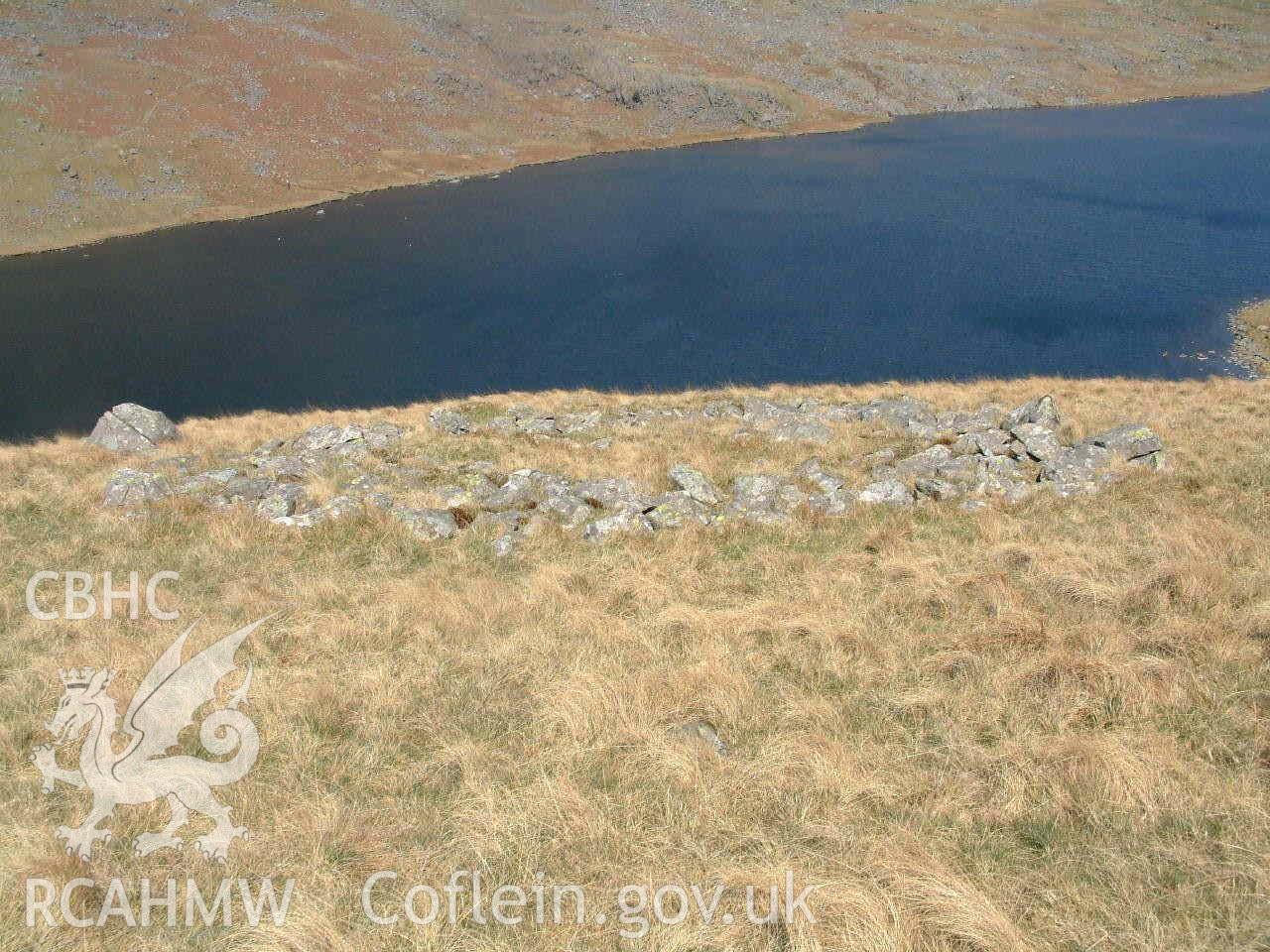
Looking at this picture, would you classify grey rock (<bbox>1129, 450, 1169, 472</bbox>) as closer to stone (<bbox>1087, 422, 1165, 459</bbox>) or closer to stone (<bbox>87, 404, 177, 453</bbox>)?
stone (<bbox>1087, 422, 1165, 459</bbox>)

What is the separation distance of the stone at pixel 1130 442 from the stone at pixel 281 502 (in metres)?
16.3

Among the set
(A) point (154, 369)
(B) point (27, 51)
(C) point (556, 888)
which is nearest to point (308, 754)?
(C) point (556, 888)

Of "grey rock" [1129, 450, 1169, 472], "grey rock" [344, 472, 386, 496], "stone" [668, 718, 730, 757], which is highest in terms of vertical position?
"grey rock" [344, 472, 386, 496]

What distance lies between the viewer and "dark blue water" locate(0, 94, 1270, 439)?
39469mm

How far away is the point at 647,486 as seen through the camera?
52.5ft

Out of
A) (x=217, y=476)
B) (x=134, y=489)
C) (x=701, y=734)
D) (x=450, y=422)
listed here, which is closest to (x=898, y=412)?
(x=450, y=422)

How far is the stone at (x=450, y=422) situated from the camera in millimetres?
23547

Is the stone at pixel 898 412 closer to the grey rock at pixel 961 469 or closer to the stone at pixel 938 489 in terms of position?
the grey rock at pixel 961 469

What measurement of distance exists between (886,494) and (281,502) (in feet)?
37.6

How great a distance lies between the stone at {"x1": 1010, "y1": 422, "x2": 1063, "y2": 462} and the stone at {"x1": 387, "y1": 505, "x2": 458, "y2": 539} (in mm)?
11880

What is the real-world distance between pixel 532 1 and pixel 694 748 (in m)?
144

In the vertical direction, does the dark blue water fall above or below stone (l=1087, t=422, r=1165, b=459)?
above

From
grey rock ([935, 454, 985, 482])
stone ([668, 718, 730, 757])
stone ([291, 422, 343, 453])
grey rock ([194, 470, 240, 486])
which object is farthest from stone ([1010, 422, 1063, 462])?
grey rock ([194, 470, 240, 486])

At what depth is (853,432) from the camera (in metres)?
21.4
